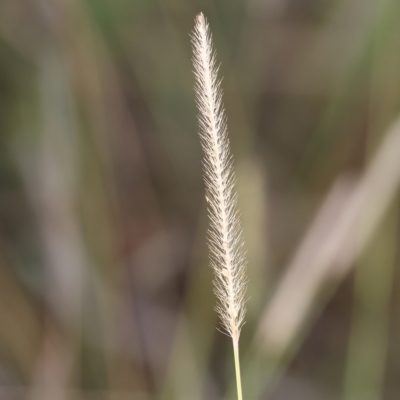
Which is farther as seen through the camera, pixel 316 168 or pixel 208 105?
pixel 316 168

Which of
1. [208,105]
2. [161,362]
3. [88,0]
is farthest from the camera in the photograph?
[161,362]

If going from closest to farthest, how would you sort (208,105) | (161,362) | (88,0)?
1. (208,105)
2. (88,0)
3. (161,362)

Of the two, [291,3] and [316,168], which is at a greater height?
[291,3]

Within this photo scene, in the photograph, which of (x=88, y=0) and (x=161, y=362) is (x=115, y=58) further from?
(x=161, y=362)

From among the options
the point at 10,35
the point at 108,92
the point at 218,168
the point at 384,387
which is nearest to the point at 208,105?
the point at 218,168

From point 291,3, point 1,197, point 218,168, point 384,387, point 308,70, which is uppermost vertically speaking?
point 291,3

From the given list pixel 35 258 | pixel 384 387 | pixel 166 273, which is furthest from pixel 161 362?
pixel 384 387

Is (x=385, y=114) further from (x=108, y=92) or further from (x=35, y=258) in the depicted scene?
(x=35, y=258)
